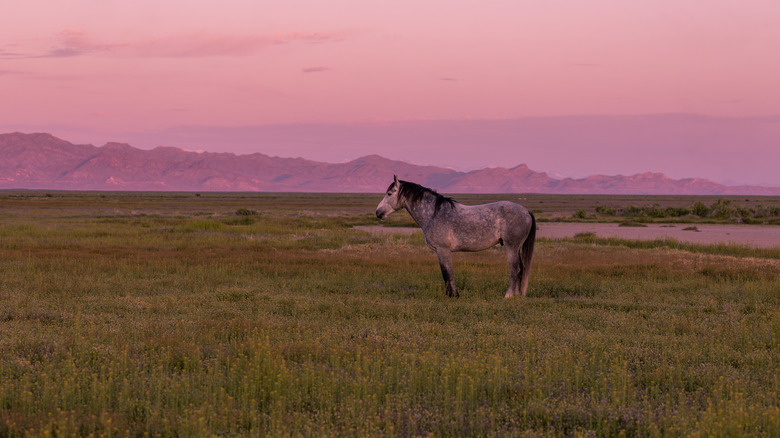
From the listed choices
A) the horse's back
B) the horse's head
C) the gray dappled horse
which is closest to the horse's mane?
the gray dappled horse

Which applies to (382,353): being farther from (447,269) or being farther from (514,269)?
(514,269)

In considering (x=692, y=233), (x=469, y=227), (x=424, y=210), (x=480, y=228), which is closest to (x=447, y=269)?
(x=469, y=227)

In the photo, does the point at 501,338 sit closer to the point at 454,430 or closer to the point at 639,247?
the point at 454,430

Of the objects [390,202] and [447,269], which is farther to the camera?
[390,202]

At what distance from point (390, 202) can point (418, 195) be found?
75cm

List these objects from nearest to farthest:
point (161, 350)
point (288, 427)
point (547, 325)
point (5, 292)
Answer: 1. point (288, 427)
2. point (161, 350)
3. point (547, 325)
4. point (5, 292)

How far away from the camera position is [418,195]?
1488cm

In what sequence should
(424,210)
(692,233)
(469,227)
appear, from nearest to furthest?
(469,227)
(424,210)
(692,233)

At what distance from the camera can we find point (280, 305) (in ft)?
43.3

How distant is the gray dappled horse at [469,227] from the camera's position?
572 inches

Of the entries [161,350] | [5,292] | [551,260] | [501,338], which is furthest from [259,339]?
[551,260]

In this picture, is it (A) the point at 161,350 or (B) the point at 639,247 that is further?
(B) the point at 639,247

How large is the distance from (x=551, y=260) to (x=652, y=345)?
44.5ft

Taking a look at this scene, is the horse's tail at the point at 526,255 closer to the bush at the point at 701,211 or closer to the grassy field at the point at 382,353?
the grassy field at the point at 382,353
